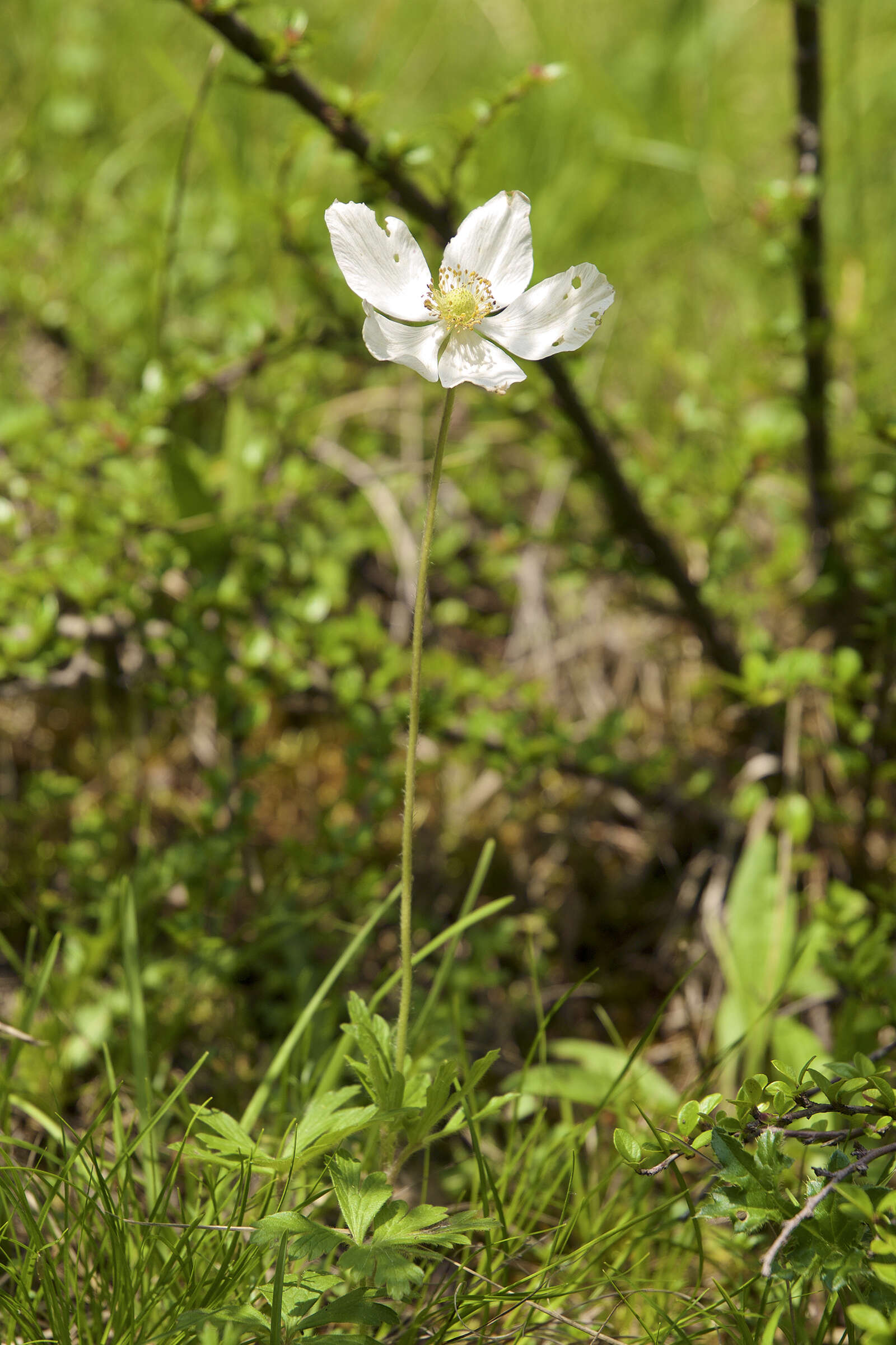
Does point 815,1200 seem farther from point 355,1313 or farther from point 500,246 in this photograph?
point 500,246

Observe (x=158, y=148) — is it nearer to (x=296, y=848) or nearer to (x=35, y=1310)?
(x=296, y=848)

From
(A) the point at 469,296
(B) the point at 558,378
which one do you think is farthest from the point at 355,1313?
(B) the point at 558,378

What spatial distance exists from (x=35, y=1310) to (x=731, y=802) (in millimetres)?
1831

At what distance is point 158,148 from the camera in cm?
369

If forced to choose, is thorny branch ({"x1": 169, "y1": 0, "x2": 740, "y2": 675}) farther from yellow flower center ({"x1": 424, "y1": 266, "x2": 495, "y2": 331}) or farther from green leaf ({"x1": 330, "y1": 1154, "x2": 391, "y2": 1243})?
green leaf ({"x1": 330, "y1": 1154, "x2": 391, "y2": 1243})

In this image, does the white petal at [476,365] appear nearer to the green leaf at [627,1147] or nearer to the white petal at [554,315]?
the white petal at [554,315]

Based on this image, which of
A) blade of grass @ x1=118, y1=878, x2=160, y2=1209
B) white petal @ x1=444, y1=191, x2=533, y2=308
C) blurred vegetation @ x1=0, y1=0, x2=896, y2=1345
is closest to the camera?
white petal @ x1=444, y1=191, x2=533, y2=308

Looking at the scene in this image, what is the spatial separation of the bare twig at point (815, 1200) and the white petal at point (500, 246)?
1.25 m

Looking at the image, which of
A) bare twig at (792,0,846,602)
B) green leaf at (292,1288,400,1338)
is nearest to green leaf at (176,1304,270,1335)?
green leaf at (292,1288,400,1338)

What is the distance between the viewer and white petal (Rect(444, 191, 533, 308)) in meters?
1.42

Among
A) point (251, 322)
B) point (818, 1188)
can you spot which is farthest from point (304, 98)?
point (818, 1188)

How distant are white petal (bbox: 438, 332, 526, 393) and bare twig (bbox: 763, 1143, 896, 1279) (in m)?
1.06

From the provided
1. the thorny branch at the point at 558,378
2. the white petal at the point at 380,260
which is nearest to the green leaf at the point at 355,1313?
the white petal at the point at 380,260

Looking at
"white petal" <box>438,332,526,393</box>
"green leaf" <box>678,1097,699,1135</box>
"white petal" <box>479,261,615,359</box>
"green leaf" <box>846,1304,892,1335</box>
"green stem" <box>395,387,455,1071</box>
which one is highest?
"white petal" <box>479,261,615,359</box>
